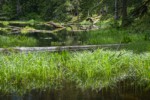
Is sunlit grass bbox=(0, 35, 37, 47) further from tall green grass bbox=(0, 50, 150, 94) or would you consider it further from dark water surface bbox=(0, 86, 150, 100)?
dark water surface bbox=(0, 86, 150, 100)

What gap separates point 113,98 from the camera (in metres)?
9.91

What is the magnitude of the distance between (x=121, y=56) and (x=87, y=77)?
7.59 feet

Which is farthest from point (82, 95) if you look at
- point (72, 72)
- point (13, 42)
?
point (13, 42)

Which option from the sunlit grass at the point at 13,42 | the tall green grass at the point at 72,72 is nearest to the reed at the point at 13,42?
the sunlit grass at the point at 13,42

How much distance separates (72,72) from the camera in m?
12.2

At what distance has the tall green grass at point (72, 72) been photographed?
11008mm

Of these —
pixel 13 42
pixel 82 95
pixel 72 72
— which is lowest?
pixel 82 95

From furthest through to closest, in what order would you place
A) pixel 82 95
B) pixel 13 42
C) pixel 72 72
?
pixel 13 42, pixel 72 72, pixel 82 95

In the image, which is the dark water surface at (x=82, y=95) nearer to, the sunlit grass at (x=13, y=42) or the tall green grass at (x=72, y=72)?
the tall green grass at (x=72, y=72)

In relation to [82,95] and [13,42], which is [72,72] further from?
[13,42]

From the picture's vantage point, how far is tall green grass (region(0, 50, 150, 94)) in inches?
433

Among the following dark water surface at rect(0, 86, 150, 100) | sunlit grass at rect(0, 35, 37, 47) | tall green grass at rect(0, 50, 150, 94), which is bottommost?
dark water surface at rect(0, 86, 150, 100)

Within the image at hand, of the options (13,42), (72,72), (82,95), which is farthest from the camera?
(13,42)

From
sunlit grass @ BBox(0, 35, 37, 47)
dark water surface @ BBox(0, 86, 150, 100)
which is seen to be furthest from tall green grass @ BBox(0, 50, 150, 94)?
sunlit grass @ BBox(0, 35, 37, 47)
